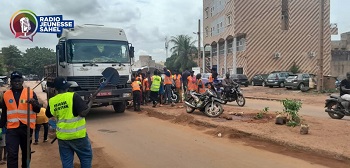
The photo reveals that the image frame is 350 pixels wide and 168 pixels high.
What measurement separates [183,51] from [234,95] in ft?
141

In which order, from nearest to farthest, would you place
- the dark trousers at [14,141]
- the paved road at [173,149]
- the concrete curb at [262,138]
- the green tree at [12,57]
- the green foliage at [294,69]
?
the dark trousers at [14,141]
the paved road at [173,149]
the concrete curb at [262,138]
the green foliage at [294,69]
the green tree at [12,57]

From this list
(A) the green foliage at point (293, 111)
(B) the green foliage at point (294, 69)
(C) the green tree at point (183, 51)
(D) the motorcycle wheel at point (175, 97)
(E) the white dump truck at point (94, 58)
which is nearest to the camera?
(A) the green foliage at point (293, 111)

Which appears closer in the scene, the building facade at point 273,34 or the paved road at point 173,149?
the paved road at point 173,149

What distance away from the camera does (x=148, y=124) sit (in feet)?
35.6

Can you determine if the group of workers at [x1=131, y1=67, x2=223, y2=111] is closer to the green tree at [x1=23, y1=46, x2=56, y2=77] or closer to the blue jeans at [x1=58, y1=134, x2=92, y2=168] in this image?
the blue jeans at [x1=58, y1=134, x2=92, y2=168]

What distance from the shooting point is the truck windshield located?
468 inches

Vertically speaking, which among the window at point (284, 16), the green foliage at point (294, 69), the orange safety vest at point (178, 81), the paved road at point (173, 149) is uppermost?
the window at point (284, 16)

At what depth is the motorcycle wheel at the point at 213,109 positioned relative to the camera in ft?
37.3

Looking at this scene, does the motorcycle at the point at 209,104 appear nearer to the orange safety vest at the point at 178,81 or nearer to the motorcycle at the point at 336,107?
the motorcycle at the point at 336,107

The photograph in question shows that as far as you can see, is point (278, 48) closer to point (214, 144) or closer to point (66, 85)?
point (214, 144)

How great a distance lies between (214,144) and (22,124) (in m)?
4.26

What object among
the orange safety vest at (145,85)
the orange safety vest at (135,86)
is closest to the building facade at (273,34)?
the orange safety vest at (145,85)

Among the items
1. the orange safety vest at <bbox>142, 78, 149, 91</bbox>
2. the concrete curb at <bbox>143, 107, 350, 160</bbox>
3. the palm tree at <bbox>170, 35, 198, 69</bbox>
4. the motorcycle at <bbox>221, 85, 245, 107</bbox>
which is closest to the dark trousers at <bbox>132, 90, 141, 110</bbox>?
the orange safety vest at <bbox>142, 78, 149, 91</bbox>

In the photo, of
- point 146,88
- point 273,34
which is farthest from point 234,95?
point 273,34
